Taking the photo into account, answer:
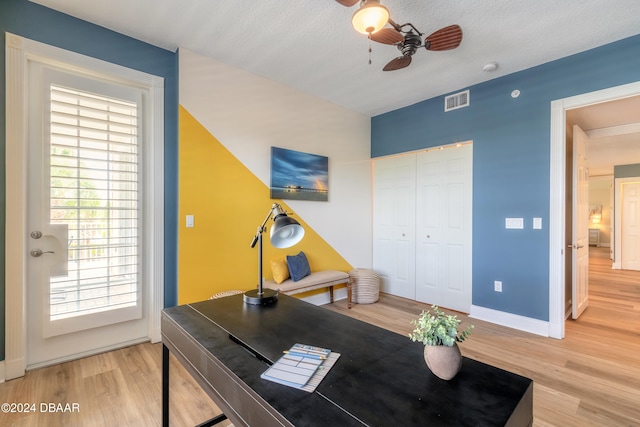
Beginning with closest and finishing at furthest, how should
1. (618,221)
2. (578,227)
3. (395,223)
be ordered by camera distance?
(578,227)
(395,223)
(618,221)

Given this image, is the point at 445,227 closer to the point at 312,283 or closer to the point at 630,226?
the point at 312,283

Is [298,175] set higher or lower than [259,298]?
higher

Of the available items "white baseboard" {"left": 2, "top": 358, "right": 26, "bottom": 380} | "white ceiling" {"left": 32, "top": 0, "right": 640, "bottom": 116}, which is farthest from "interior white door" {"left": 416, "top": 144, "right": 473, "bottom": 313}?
"white baseboard" {"left": 2, "top": 358, "right": 26, "bottom": 380}

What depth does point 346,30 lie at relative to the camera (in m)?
2.44

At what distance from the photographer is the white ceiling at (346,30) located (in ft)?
7.11

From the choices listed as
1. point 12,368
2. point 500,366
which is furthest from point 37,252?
point 500,366

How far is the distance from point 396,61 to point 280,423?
2.61 m

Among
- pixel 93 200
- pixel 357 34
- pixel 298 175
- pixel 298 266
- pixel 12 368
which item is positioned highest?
pixel 357 34

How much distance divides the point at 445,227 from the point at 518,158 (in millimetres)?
1148

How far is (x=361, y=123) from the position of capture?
Result: 178 inches

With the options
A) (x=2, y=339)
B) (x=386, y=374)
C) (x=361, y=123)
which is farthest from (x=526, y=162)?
(x=2, y=339)

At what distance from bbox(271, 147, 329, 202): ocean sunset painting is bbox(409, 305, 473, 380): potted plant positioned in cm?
273

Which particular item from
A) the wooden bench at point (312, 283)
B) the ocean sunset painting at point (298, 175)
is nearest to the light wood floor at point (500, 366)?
the wooden bench at point (312, 283)

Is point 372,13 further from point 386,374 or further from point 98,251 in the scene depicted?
point 98,251
